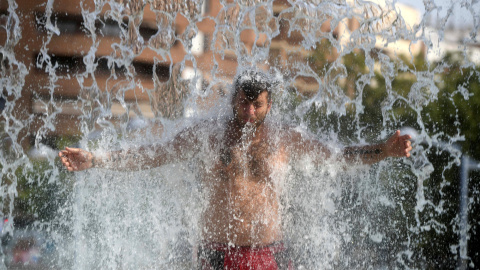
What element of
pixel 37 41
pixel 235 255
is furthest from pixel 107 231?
pixel 37 41

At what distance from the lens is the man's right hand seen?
3.13 metres

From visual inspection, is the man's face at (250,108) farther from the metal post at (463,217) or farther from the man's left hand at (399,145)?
the metal post at (463,217)

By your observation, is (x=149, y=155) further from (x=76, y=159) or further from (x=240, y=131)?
(x=240, y=131)

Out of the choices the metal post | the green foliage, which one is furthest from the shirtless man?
the green foliage

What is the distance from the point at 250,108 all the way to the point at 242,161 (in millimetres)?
348

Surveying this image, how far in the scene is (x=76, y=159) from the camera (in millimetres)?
3172

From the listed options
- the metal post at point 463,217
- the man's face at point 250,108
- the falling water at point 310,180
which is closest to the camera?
the man's face at point 250,108

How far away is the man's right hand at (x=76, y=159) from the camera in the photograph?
123 inches

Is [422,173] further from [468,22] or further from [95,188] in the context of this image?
[95,188]

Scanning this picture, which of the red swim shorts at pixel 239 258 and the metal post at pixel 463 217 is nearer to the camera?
the red swim shorts at pixel 239 258

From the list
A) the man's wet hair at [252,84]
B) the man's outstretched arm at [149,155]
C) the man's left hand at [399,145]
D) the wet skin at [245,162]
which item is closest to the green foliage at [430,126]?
the man's left hand at [399,145]

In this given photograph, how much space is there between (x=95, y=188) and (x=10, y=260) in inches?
57.8

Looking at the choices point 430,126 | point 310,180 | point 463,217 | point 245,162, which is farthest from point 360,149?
point 430,126

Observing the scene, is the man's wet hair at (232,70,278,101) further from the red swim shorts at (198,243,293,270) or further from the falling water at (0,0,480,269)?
the red swim shorts at (198,243,293,270)
